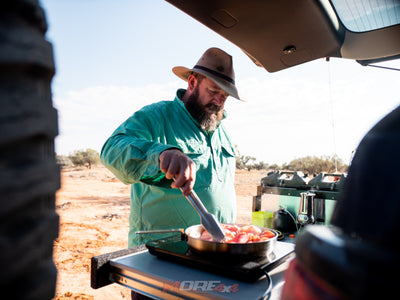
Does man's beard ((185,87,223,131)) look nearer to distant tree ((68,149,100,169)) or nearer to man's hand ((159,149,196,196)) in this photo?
man's hand ((159,149,196,196))

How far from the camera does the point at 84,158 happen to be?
23.8m

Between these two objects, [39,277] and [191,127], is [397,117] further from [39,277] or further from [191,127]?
[191,127]

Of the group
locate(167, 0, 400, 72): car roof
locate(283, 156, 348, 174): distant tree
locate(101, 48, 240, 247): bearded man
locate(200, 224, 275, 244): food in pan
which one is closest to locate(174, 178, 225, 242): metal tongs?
locate(200, 224, 275, 244): food in pan

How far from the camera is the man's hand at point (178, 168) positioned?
54.5 inches

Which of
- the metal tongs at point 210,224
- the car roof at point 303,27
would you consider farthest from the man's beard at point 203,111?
the metal tongs at point 210,224

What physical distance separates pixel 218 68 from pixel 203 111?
0.42 metres

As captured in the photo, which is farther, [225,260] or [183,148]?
[183,148]

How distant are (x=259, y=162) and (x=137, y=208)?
768 inches

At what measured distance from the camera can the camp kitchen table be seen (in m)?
1.04

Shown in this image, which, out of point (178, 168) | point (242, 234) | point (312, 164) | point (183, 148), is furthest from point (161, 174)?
point (312, 164)

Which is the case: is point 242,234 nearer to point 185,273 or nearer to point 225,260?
point 225,260

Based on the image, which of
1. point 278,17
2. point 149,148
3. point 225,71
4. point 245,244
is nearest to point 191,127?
point 225,71

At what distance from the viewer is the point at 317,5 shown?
4.71ft

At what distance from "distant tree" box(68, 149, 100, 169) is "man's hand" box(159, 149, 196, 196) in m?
23.8
